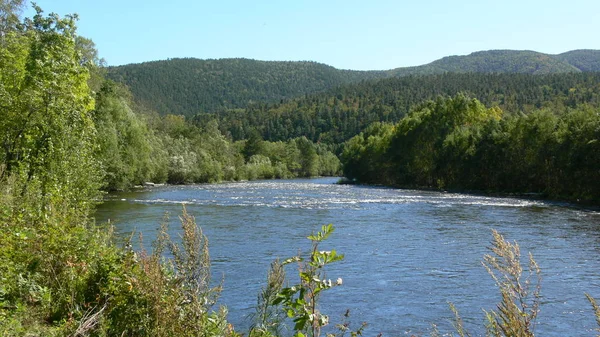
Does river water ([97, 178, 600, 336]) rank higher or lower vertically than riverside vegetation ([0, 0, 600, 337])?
lower

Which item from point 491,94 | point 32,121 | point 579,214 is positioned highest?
point 491,94

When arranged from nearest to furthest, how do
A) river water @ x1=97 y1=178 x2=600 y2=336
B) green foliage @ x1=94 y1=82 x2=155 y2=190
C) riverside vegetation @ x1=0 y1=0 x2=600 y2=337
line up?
riverside vegetation @ x1=0 y1=0 x2=600 y2=337 < river water @ x1=97 y1=178 x2=600 y2=336 < green foliage @ x1=94 y1=82 x2=155 y2=190

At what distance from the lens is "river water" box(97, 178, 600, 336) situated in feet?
45.9

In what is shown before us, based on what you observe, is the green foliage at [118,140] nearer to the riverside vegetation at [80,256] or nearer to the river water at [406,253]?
the riverside vegetation at [80,256]

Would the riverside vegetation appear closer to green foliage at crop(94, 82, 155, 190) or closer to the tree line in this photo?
green foliage at crop(94, 82, 155, 190)

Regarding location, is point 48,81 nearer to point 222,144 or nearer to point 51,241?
point 51,241

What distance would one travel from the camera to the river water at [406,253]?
45.9 ft

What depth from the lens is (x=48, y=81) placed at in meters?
19.4

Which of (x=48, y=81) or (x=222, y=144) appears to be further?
(x=222, y=144)

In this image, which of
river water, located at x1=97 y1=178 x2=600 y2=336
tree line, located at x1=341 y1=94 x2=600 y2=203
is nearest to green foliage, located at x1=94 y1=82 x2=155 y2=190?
river water, located at x1=97 y1=178 x2=600 y2=336

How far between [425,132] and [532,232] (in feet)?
215

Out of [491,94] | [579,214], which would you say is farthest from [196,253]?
[491,94]

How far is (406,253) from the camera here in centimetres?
2244

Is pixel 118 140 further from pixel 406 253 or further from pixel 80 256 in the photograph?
pixel 80 256
